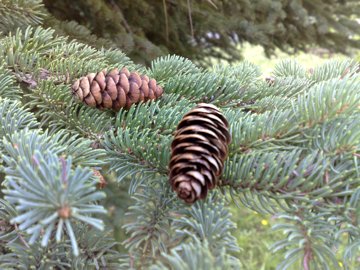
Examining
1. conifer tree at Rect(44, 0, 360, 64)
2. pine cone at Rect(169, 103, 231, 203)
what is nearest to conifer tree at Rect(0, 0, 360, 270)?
pine cone at Rect(169, 103, 231, 203)

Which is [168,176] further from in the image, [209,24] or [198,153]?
[209,24]

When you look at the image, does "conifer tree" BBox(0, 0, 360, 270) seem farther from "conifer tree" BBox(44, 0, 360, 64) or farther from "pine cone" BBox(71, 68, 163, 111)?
"conifer tree" BBox(44, 0, 360, 64)

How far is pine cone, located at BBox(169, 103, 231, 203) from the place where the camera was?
20.9 inches

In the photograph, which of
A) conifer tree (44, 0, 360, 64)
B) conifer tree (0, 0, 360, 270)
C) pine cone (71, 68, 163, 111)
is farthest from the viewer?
conifer tree (44, 0, 360, 64)

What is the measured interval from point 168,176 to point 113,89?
0.76 feet

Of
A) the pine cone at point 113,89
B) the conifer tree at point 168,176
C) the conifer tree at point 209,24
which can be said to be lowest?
the conifer tree at point 168,176

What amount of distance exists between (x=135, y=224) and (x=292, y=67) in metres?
0.72

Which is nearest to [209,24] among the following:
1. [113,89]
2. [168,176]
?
[113,89]

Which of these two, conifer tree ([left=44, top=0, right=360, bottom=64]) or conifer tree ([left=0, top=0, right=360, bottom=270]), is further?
conifer tree ([left=44, top=0, right=360, bottom=64])

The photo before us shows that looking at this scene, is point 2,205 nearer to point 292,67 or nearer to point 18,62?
point 18,62

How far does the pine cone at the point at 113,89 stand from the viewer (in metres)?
0.74

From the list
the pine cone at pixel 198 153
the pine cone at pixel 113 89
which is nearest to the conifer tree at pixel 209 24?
the pine cone at pixel 113 89

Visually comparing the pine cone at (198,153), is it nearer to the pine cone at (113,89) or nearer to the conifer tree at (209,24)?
the pine cone at (113,89)

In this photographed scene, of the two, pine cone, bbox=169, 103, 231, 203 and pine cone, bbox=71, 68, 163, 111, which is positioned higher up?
pine cone, bbox=71, 68, 163, 111
